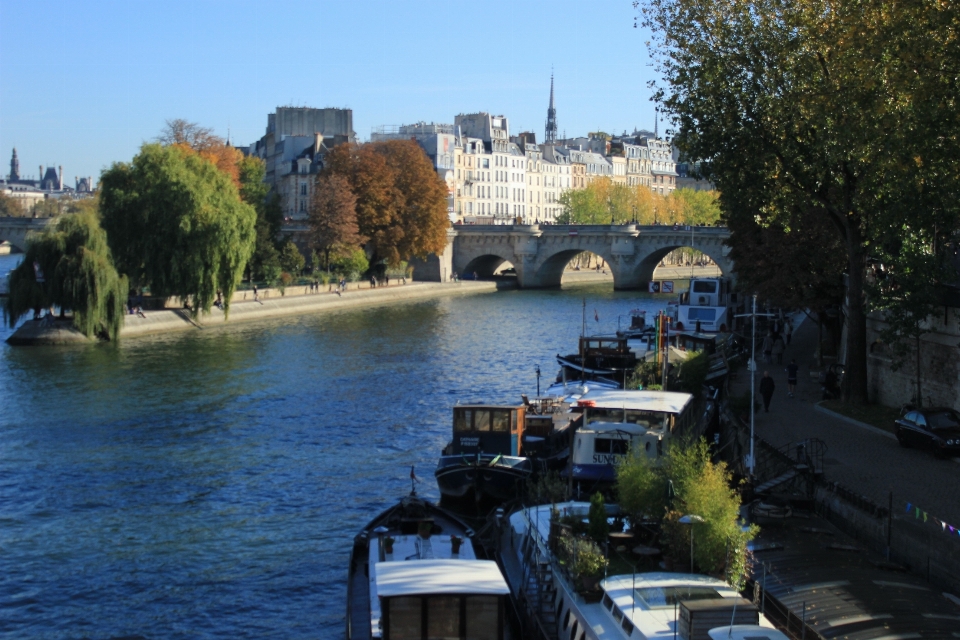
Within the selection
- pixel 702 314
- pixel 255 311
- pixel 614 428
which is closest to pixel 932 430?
pixel 614 428

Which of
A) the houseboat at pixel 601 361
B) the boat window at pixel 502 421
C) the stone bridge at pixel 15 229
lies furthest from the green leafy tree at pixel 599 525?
the stone bridge at pixel 15 229

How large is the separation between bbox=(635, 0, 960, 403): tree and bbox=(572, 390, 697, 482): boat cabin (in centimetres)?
597

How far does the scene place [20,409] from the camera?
3859cm

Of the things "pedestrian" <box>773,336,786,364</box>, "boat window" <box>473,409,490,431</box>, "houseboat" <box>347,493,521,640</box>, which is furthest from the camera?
"pedestrian" <box>773,336,786,364</box>

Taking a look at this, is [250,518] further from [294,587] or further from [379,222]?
[379,222]

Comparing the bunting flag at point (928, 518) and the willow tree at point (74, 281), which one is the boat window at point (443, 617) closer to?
the bunting flag at point (928, 518)

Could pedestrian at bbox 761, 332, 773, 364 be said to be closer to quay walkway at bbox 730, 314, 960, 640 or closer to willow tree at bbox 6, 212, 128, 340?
quay walkway at bbox 730, 314, 960, 640

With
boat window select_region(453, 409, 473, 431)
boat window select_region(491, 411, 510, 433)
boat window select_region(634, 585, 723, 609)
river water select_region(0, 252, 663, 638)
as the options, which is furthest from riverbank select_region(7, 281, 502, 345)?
boat window select_region(634, 585, 723, 609)

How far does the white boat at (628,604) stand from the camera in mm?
13812

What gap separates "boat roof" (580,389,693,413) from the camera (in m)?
27.7

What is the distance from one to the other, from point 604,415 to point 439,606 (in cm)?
1358

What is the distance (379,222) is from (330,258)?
5.45 metres

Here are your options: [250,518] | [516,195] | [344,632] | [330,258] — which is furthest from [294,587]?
[516,195]

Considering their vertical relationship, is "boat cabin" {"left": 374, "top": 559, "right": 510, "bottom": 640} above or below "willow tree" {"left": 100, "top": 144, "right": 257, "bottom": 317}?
below
